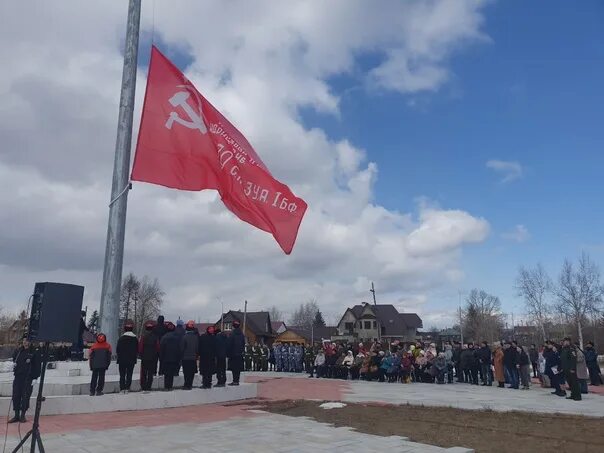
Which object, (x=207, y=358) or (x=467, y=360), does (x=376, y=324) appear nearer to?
(x=467, y=360)

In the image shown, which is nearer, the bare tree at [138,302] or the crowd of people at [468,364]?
the crowd of people at [468,364]

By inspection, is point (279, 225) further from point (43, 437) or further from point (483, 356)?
point (483, 356)

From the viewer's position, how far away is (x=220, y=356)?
46.7 ft

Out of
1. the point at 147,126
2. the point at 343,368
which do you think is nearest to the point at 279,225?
the point at 147,126

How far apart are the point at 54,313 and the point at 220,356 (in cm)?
789

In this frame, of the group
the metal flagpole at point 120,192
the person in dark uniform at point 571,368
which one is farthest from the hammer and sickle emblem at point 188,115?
the person in dark uniform at point 571,368

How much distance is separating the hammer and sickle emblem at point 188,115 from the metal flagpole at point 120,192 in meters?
1.45

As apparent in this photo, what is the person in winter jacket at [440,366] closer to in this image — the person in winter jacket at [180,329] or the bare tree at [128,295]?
the person in winter jacket at [180,329]

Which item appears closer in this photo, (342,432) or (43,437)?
(43,437)

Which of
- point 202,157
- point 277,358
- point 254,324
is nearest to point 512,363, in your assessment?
point 202,157

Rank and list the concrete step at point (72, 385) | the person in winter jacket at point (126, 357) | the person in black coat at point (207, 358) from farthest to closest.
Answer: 1. the person in black coat at point (207, 358)
2. the person in winter jacket at point (126, 357)
3. the concrete step at point (72, 385)

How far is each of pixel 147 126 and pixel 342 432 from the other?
812 centimetres

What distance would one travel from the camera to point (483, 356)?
20391 mm

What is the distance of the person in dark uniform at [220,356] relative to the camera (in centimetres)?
1419
